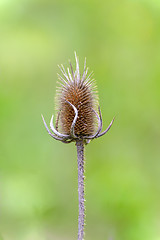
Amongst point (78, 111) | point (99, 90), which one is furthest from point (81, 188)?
point (99, 90)

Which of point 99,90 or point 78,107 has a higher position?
point 99,90

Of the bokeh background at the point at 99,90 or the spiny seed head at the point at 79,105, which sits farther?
the bokeh background at the point at 99,90

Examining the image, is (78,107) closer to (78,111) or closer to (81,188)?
(78,111)

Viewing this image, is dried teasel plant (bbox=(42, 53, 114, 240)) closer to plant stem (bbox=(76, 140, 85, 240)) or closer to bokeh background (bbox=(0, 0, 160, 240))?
plant stem (bbox=(76, 140, 85, 240))

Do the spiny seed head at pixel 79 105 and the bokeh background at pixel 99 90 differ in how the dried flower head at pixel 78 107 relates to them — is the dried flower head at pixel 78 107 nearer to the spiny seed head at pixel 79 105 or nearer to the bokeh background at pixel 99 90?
the spiny seed head at pixel 79 105

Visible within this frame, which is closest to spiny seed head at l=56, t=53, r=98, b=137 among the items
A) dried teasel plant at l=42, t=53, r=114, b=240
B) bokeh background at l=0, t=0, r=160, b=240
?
dried teasel plant at l=42, t=53, r=114, b=240

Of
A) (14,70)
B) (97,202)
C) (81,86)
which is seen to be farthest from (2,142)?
(81,86)

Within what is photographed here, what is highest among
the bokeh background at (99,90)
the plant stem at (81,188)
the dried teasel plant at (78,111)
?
the bokeh background at (99,90)

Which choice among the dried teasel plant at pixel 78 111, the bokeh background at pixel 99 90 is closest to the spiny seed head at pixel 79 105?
the dried teasel plant at pixel 78 111
